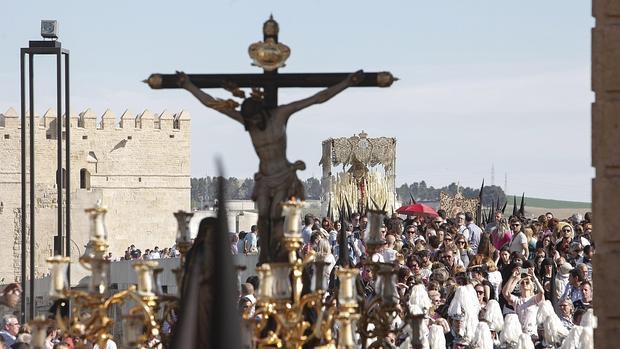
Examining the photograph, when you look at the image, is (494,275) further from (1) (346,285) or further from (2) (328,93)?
(1) (346,285)

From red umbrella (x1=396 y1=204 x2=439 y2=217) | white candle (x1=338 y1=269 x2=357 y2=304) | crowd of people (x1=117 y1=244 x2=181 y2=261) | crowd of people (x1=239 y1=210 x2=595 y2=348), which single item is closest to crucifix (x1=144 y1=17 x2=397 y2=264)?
white candle (x1=338 y1=269 x2=357 y2=304)

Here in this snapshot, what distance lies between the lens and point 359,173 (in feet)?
150

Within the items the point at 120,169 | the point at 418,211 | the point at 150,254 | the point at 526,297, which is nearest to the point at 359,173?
the point at 150,254

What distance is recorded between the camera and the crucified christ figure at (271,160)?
1000 centimetres

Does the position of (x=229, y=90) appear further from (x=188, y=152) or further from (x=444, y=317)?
(x=188, y=152)

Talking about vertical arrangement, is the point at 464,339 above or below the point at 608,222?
below

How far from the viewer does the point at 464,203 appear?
132 feet

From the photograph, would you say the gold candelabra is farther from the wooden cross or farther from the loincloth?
the wooden cross

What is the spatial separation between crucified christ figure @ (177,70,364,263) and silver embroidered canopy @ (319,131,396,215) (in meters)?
27.8

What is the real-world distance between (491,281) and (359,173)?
25152 millimetres

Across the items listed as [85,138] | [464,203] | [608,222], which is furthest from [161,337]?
[85,138]

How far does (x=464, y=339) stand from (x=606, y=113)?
9117mm

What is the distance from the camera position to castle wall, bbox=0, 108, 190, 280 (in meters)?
79.9

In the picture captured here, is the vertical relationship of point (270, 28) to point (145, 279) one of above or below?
above
